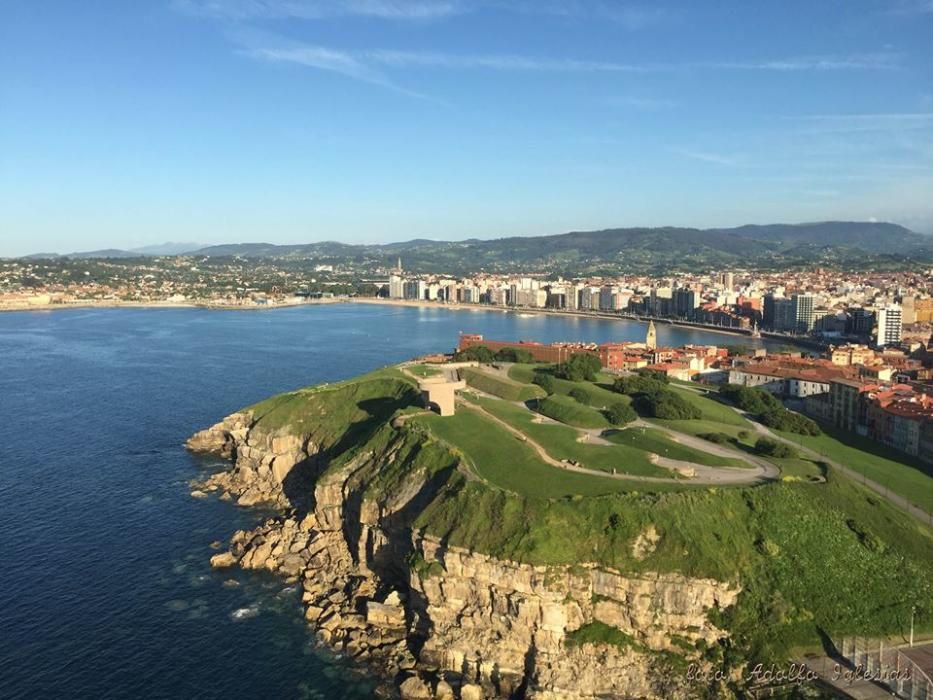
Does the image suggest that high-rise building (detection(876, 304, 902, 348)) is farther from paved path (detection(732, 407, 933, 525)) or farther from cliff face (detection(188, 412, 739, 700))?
cliff face (detection(188, 412, 739, 700))

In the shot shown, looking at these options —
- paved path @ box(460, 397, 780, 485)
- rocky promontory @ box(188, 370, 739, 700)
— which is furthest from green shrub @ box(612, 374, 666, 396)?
rocky promontory @ box(188, 370, 739, 700)

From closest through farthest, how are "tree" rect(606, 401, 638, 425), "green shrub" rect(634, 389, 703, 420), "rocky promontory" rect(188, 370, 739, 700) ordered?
"rocky promontory" rect(188, 370, 739, 700), "tree" rect(606, 401, 638, 425), "green shrub" rect(634, 389, 703, 420)

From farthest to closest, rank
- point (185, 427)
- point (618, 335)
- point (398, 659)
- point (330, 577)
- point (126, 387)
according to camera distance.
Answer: point (618, 335), point (126, 387), point (185, 427), point (330, 577), point (398, 659)

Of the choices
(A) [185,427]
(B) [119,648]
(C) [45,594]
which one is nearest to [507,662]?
(B) [119,648]

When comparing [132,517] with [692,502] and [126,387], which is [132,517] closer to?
[692,502]

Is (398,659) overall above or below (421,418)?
below

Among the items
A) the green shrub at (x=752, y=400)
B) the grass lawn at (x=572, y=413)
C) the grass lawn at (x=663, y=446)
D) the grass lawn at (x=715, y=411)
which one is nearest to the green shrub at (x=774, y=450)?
the grass lawn at (x=663, y=446)

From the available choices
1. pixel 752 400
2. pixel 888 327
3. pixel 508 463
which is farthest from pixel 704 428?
pixel 888 327
